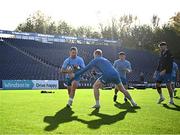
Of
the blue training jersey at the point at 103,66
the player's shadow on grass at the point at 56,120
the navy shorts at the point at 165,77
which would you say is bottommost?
the player's shadow on grass at the point at 56,120

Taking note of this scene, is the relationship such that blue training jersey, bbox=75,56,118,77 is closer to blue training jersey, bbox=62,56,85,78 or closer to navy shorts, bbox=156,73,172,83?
blue training jersey, bbox=62,56,85,78

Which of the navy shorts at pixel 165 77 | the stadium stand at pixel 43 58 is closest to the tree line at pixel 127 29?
the stadium stand at pixel 43 58

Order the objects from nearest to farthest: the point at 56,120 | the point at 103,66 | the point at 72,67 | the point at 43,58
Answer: the point at 56,120 → the point at 103,66 → the point at 72,67 → the point at 43,58

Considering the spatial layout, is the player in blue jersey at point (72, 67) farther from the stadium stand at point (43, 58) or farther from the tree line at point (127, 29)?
the tree line at point (127, 29)

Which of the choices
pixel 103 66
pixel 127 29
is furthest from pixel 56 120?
pixel 127 29

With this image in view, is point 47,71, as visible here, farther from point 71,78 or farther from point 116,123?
point 116,123

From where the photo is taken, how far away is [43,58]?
4816 centimetres

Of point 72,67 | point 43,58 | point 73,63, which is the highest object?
point 73,63

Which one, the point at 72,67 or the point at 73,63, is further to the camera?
the point at 73,63

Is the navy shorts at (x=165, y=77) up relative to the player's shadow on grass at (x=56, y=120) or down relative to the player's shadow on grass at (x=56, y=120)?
up

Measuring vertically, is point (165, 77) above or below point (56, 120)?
above

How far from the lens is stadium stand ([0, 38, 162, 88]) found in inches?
1674

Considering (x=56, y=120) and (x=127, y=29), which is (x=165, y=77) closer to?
(x=56, y=120)

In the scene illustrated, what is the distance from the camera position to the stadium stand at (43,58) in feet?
140
